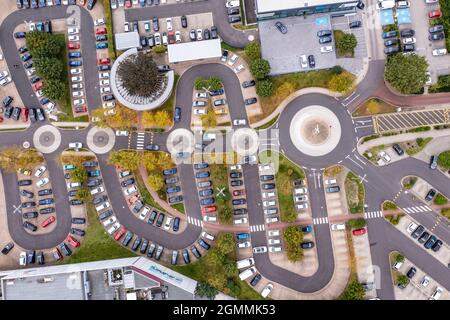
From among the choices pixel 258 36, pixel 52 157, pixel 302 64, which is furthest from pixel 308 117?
pixel 52 157

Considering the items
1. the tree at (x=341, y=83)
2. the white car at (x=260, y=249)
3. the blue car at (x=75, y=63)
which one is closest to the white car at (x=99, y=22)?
the blue car at (x=75, y=63)

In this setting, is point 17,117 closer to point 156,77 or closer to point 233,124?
point 156,77

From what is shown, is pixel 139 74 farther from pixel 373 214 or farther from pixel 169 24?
pixel 373 214

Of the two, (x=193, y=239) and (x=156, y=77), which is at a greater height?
(x=156, y=77)

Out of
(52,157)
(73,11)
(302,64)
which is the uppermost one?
(73,11)

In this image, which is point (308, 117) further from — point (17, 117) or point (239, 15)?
point (17, 117)

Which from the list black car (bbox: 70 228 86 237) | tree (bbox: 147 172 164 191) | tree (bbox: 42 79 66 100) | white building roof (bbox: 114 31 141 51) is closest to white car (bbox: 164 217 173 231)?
tree (bbox: 147 172 164 191)
